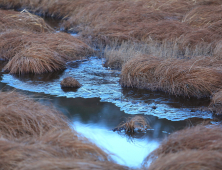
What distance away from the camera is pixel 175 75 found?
629 centimetres

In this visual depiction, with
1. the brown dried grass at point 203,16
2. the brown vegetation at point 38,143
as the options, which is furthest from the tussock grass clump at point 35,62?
the brown dried grass at point 203,16

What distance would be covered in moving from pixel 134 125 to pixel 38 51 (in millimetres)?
4273

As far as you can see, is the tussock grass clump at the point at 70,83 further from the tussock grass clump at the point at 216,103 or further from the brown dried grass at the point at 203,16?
the brown dried grass at the point at 203,16

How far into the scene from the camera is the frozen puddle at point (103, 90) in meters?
5.49

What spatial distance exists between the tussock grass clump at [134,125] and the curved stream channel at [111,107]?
0.11 meters

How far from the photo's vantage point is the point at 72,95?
6312 mm

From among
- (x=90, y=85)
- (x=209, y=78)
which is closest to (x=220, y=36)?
(x=209, y=78)

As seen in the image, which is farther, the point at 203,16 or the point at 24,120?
the point at 203,16

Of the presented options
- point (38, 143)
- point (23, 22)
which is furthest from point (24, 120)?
point (23, 22)

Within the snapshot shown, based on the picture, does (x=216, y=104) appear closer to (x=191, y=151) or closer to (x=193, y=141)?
(x=193, y=141)

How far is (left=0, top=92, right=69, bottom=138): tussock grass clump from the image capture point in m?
3.73

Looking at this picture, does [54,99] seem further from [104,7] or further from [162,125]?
[104,7]

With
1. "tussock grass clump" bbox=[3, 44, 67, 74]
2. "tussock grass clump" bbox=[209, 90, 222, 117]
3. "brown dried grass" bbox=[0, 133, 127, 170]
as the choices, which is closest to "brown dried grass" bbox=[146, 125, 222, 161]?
"brown dried grass" bbox=[0, 133, 127, 170]

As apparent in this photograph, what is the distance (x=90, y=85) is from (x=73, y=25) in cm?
734
